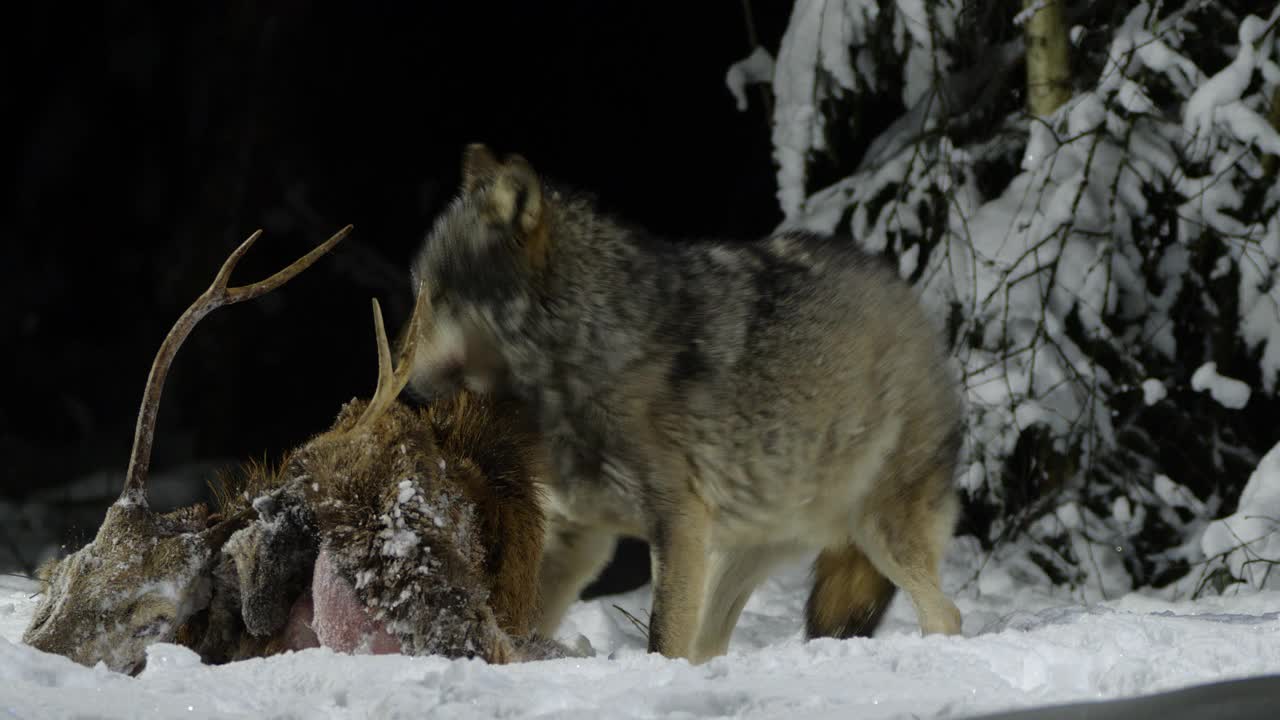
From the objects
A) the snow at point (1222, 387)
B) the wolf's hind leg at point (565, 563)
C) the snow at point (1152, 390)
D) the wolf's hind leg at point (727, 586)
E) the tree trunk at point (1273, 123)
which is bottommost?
the wolf's hind leg at point (727, 586)

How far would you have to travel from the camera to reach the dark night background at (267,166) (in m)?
5.16

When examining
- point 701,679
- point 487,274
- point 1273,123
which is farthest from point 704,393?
point 1273,123

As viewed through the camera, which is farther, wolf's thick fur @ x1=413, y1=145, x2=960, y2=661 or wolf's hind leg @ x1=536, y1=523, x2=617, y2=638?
wolf's hind leg @ x1=536, y1=523, x2=617, y2=638

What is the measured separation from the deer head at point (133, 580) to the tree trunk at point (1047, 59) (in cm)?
338

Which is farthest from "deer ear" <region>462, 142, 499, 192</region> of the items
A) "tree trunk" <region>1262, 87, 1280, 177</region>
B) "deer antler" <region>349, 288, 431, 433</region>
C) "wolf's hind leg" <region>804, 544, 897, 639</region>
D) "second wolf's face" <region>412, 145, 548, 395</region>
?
"tree trunk" <region>1262, 87, 1280, 177</region>

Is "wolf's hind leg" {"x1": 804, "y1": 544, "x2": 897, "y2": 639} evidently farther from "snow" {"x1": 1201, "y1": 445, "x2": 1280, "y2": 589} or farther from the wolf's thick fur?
"snow" {"x1": 1201, "y1": 445, "x2": 1280, "y2": 589}

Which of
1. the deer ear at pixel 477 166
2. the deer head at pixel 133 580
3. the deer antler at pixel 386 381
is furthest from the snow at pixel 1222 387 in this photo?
the deer head at pixel 133 580

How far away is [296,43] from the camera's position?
17.7ft

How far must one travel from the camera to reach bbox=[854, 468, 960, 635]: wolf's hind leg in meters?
3.09

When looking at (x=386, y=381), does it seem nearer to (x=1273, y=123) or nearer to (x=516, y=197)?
(x=516, y=197)

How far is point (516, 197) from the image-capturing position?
105 inches

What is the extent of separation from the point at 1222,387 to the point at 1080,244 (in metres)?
0.69

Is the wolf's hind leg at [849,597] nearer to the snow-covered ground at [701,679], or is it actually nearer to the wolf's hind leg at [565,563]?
the wolf's hind leg at [565,563]

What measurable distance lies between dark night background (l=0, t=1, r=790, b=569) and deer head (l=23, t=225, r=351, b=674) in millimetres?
3377
